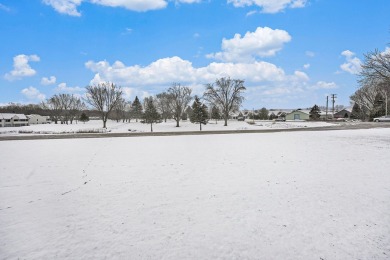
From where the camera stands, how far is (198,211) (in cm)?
714

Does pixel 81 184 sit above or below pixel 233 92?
below

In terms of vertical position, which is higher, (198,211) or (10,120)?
(10,120)

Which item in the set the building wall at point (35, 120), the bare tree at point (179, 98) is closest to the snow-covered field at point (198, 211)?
the bare tree at point (179, 98)

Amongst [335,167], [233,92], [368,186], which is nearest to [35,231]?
[368,186]

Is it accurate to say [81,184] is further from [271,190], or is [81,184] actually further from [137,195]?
[271,190]

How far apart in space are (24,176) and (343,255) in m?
12.6

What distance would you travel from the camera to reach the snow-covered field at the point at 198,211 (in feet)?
17.2

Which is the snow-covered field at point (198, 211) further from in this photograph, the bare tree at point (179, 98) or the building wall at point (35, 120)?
the building wall at point (35, 120)

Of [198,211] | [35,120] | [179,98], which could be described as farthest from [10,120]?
[198,211]

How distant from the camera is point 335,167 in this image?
12.4 meters

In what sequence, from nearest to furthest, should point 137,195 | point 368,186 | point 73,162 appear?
1. point 137,195
2. point 368,186
3. point 73,162

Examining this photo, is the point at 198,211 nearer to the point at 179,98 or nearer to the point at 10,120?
the point at 179,98

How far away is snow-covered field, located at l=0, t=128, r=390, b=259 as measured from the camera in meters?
5.23

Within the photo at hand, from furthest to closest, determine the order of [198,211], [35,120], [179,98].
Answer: [35,120] < [179,98] < [198,211]
